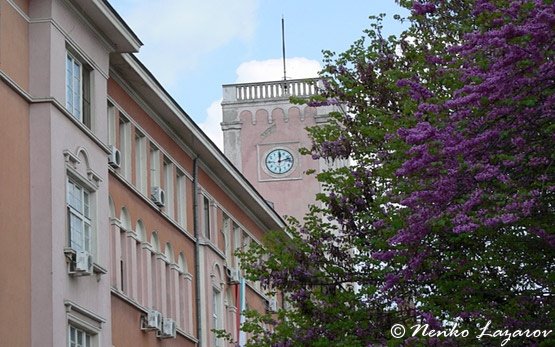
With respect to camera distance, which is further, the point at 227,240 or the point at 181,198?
the point at 227,240

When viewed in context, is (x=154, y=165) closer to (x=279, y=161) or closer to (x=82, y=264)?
(x=82, y=264)

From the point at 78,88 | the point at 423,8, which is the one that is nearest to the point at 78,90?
the point at 78,88

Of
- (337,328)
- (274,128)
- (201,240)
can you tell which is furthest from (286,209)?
(337,328)

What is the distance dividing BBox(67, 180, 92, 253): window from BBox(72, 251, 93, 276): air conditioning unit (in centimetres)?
27

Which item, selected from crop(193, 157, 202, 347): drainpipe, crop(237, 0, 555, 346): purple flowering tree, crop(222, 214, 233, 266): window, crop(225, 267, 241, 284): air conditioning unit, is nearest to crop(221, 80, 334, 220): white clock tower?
crop(222, 214, 233, 266): window

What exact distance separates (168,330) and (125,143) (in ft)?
15.9

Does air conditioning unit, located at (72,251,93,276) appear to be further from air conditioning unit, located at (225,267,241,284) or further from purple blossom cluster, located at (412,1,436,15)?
air conditioning unit, located at (225,267,241,284)

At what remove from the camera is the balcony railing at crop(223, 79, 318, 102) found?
7256cm

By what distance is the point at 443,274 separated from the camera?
25609mm

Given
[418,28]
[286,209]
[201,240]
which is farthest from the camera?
[286,209]

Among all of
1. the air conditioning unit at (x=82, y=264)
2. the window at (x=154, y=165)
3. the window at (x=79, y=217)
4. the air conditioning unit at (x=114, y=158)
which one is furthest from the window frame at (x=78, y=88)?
the window at (x=154, y=165)

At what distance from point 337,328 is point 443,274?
382 cm

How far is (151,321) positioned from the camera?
119 ft

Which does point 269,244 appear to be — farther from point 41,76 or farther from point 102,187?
point 41,76
